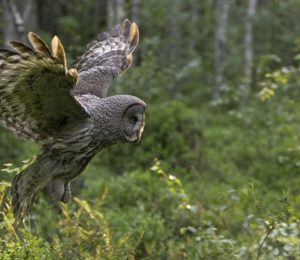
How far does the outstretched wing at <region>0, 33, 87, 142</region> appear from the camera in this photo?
15.2ft

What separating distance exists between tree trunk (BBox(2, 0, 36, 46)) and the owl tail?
4529 mm

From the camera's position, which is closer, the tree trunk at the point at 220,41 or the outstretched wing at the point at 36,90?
the outstretched wing at the point at 36,90

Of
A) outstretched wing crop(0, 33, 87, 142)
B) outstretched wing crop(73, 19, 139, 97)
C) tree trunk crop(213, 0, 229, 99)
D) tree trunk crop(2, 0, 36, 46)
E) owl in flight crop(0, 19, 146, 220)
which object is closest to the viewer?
outstretched wing crop(0, 33, 87, 142)

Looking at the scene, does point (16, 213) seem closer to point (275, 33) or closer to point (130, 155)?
point (130, 155)

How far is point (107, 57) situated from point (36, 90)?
180 cm

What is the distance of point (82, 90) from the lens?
235 inches

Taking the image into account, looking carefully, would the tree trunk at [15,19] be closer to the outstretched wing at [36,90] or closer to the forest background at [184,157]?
the forest background at [184,157]

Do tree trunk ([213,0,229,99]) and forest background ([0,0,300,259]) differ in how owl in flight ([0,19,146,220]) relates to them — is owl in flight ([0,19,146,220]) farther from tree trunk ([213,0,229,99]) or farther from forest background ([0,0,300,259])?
tree trunk ([213,0,229,99])

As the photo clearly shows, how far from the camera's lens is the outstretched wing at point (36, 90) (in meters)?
4.62

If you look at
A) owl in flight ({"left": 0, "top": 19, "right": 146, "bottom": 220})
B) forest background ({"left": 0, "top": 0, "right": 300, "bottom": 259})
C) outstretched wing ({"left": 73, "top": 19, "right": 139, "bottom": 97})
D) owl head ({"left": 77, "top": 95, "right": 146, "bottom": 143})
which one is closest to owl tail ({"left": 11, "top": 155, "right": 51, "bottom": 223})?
owl in flight ({"left": 0, "top": 19, "right": 146, "bottom": 220})

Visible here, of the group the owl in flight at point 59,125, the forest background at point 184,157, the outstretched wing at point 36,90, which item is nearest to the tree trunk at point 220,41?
the forest background at point 184,157

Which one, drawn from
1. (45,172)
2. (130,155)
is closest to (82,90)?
(45,172)

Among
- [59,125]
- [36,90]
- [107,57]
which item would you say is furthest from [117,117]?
[107,57]

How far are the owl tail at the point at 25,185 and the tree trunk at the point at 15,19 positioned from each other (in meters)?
4.53
